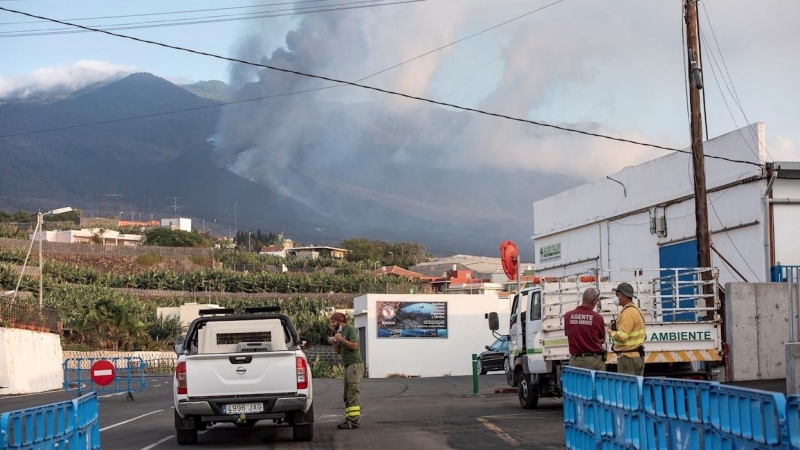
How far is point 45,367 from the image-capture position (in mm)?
42812

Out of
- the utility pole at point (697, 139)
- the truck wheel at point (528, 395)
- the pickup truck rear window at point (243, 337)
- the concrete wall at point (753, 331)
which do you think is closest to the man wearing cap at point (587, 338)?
the pickup truck rear window at point (243, 337)

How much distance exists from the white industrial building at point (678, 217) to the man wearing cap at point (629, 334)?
664 inches

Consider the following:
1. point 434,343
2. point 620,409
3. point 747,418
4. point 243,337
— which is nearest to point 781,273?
point 243,337

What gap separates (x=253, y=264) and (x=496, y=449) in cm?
10447

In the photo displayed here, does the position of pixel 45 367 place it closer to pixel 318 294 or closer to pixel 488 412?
pixel 488 412

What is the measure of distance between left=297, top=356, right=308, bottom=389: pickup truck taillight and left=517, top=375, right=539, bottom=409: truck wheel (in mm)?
6433

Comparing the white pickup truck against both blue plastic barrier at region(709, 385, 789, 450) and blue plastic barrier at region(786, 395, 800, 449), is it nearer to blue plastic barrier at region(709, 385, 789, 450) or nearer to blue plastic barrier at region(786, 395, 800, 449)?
blue plastic barrier at region(709, 385, 789, 450)

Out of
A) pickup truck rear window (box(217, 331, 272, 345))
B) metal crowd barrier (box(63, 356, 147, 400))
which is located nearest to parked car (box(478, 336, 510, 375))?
metal crowd barrier (box(63, 356, 147, 400))

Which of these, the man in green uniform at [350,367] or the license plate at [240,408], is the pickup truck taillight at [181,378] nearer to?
the license plate at [240,408]

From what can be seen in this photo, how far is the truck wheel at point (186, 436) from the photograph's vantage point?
14.0 m

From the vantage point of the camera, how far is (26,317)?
138 ft

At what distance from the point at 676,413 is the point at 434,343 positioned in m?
44.8

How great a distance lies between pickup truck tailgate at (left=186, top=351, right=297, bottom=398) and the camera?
13789 millimetres

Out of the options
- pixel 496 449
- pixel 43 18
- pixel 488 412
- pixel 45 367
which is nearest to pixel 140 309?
pixel 45 367
